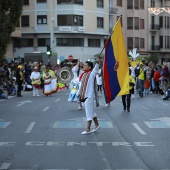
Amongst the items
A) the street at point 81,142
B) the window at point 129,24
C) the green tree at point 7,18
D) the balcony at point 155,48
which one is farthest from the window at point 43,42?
the street at point 81,142

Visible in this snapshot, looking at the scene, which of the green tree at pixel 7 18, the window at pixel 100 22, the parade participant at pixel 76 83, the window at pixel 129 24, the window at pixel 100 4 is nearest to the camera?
the parade participant at pixel 76 83

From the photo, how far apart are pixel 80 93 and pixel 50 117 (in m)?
4.37

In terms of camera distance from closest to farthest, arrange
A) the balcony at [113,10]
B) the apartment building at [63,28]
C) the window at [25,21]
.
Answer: the apartment building at [63,28]
the window at [25,21]
the balcony at [113,10]

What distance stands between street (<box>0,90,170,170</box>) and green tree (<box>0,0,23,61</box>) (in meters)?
9.88

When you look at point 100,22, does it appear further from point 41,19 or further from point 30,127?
point 30,127

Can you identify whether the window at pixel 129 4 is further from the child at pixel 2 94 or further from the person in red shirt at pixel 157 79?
the child at pixel 2 94

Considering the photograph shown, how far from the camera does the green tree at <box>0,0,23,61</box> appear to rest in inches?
1152

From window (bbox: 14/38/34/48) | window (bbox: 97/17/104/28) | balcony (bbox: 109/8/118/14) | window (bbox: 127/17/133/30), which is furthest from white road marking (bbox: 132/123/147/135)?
window (bbox: 127/17/133/30)

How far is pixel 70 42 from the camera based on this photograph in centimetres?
7131

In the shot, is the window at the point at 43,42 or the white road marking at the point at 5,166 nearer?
the white road marking at the point at 5,166

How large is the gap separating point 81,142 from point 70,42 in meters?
59.1

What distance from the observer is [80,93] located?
47.5 feet

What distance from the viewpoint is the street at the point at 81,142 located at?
32.8 ft

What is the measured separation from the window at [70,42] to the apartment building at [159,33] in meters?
16.2
